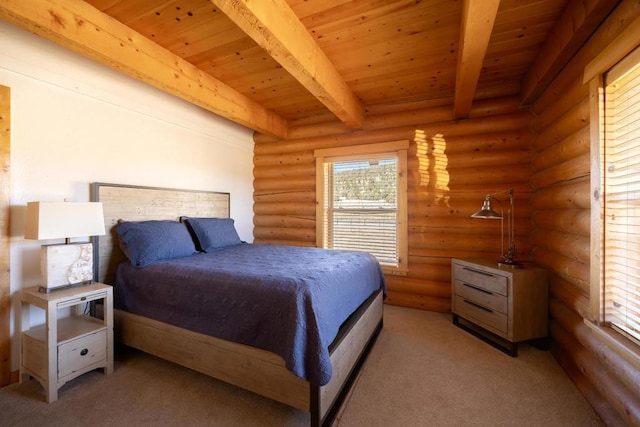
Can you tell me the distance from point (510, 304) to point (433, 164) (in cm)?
179

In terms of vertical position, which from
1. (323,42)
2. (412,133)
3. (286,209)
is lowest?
(286,209)

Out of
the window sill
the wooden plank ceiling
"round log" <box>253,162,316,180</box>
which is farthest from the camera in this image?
"round log" <box>253,162,316,180</box>

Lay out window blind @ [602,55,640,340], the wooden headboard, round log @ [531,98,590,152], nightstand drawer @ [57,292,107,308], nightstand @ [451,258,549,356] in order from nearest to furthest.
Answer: window blind @ [602,55,640,340], nightstand drawer @ [57,292,107,308], round log @ [531,98,590,152], nightstand @ [451,258,549,356], the wooden headboard

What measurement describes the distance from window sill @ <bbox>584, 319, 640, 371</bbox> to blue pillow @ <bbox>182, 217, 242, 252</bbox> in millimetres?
3288

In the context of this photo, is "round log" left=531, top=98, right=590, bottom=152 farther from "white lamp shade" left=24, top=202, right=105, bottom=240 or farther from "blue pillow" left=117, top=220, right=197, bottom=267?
"white lamp shade" left=24, top=202, right=105, bottom=240

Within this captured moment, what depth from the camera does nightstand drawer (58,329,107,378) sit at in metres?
1.83

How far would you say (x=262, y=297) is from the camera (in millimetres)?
1696

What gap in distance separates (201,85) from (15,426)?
2896 mm

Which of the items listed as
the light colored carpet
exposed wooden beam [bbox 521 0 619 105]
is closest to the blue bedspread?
the light colored carpet

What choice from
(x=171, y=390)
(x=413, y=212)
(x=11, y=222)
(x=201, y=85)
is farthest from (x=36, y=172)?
(x=413, y=212)

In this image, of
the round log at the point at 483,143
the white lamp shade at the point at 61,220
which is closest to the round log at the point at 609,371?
the round log at the point at 483,143

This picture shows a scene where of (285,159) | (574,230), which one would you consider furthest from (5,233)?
(574,230)

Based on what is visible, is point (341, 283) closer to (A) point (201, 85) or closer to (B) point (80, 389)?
(B) point (80, 389)

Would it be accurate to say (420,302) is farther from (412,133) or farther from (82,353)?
(82,353)
